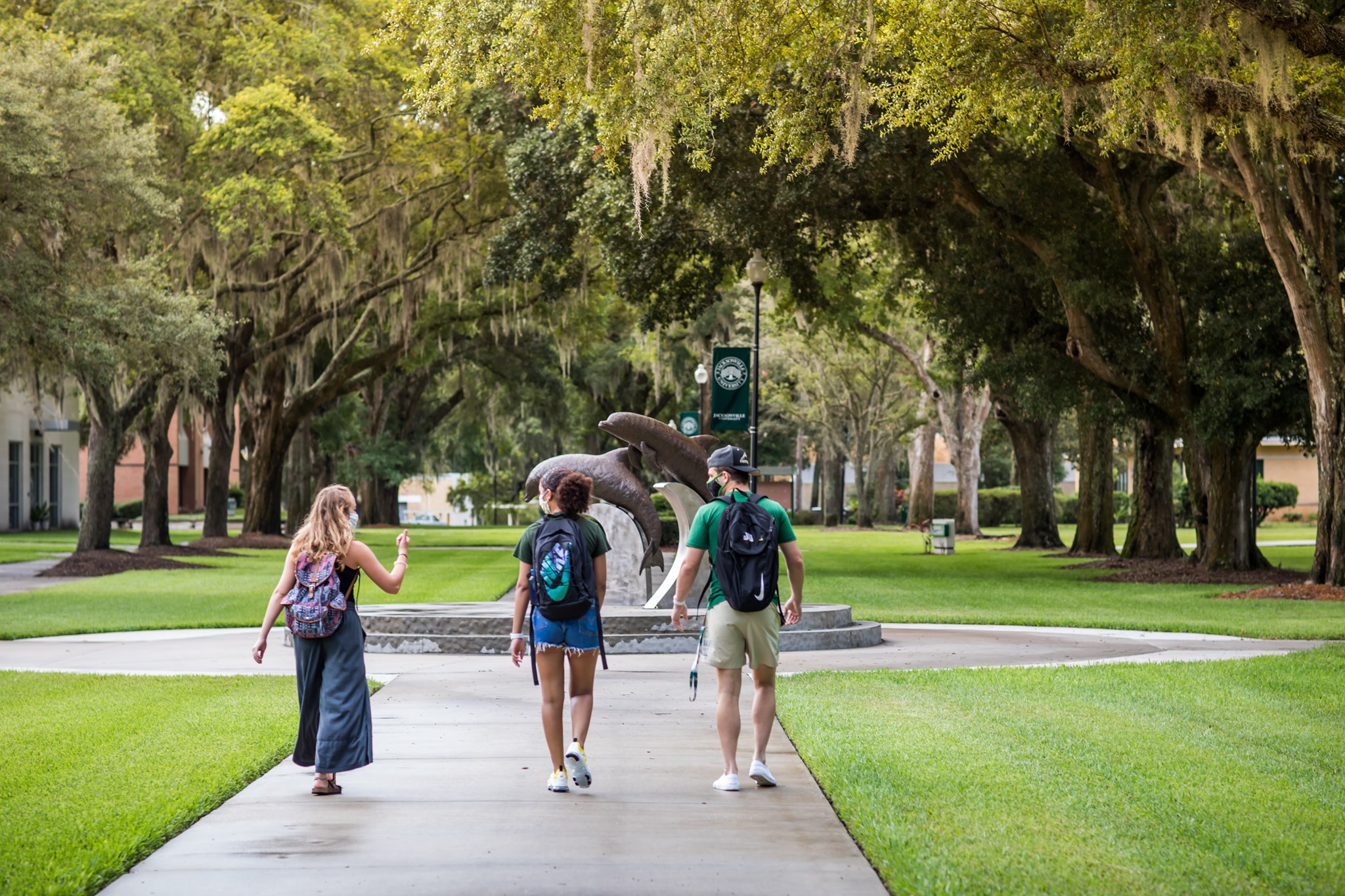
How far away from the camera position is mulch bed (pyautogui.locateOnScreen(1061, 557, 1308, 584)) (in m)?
24.2

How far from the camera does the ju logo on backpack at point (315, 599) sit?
714 cm

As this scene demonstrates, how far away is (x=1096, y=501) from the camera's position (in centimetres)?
3562

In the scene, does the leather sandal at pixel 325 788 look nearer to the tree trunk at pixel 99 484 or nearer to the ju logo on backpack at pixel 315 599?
the ju logo on backpack at pixel 315 599

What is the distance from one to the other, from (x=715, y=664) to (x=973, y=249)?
20811 mm

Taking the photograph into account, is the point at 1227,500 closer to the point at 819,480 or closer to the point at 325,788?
the point at 325,788

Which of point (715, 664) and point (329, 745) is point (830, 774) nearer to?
point (715, 664)

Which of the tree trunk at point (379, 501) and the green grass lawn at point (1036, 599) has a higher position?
the tree trunk at point (379, 501)

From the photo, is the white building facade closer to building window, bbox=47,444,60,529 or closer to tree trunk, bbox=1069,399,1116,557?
building window, bbox=47,444,60,529

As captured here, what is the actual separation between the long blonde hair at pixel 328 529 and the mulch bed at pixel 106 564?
21059mm

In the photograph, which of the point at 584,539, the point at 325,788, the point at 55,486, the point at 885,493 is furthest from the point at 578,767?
the point at 885,493

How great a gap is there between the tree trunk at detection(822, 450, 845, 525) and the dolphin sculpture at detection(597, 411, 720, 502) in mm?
48565

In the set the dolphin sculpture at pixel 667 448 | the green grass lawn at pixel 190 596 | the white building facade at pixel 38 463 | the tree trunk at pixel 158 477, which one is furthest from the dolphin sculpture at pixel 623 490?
the white building facade at pixel 38 463

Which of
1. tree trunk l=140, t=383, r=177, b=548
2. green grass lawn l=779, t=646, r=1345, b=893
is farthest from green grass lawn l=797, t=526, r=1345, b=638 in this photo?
tree trunk l=140, t=383, r=177, b=548

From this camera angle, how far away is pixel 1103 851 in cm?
597
